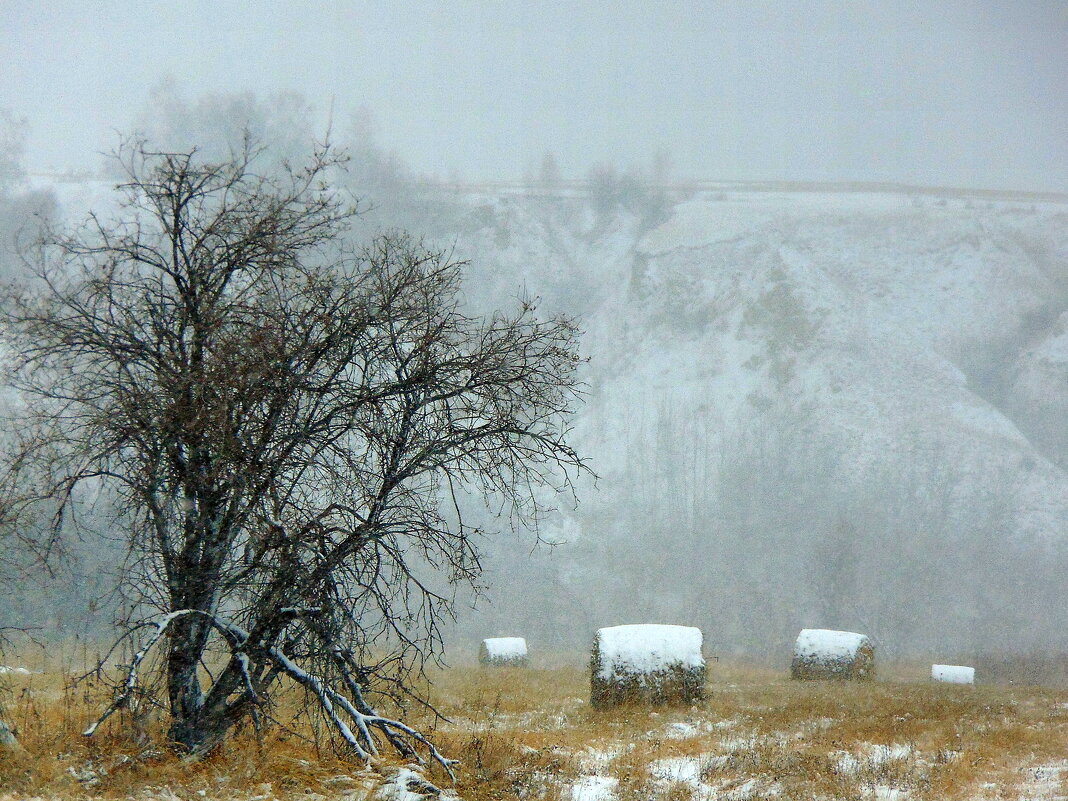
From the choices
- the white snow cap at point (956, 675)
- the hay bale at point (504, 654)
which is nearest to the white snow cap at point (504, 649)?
the hay bale at point (504, 654)

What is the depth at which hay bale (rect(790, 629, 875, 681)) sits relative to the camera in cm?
2033

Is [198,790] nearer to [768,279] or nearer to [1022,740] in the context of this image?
[1022,740]

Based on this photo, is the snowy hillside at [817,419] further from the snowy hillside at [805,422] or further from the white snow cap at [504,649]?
the white snow cap at [504,649]

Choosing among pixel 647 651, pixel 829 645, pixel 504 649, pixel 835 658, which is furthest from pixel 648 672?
pixel 504 649

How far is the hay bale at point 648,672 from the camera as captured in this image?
1520 centimetres

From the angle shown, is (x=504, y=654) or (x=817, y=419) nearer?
(x=504, y=654)

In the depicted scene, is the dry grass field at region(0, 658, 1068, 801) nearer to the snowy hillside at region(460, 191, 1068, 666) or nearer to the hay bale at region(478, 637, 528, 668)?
the hay bale at region(478, 637, 528, 668)

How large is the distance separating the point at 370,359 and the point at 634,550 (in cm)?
4736

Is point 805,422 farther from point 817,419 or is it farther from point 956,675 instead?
point 956,675

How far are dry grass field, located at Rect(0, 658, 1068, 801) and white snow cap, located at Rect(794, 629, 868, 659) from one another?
5863mm

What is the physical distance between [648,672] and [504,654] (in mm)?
10595

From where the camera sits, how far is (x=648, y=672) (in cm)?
1544

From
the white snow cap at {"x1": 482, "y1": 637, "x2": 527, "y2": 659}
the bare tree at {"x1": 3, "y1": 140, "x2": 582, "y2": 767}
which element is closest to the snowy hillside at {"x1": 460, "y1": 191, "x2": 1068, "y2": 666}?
the white snow cap at {"x1": 482, "y1": 637, "x2": 527, "y2": 659}

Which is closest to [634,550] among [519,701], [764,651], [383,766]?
[764,651]
